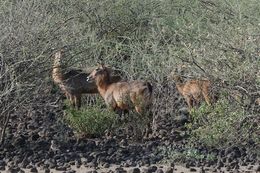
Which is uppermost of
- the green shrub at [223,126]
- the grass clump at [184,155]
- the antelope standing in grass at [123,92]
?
the antelope standing in grass at [123,92]

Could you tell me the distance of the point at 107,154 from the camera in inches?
455

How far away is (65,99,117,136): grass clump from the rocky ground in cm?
14

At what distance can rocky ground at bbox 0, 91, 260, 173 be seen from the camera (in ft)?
35.4

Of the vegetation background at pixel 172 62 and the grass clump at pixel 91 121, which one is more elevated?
the vegetation background at pixel 172 62

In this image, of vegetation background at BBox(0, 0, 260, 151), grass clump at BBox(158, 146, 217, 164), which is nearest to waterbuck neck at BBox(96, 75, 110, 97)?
vegetation background at BBox(0, 0, 260, 151)

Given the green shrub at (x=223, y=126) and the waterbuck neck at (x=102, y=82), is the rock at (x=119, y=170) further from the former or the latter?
the waterbuck neck at (x=102, y=82)

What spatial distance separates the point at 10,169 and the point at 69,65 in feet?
11.1

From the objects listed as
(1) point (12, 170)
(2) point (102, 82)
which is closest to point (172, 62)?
(2) point (102, 82)

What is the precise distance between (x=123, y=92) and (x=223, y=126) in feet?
9.38

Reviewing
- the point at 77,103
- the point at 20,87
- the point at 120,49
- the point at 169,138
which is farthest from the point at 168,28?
the point at 20,87

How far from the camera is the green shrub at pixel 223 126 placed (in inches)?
418

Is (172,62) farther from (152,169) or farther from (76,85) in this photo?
(76,85)

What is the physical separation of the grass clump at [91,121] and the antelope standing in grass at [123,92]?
1.54ft

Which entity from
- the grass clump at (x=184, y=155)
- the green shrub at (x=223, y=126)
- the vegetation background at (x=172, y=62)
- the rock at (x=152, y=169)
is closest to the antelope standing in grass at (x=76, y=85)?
the vegetation background at (x=172, y=62)
